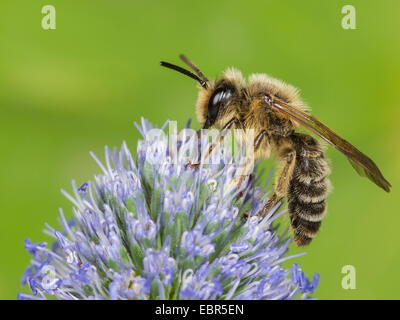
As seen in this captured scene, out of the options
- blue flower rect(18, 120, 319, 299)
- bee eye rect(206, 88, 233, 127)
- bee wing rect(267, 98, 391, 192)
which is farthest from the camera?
bee eye rect(206, 88, 233, 127)

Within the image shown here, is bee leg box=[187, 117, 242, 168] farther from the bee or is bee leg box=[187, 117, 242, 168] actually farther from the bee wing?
the bee wing

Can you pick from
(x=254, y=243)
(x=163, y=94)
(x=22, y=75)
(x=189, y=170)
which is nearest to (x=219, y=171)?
(x=189, y=170)

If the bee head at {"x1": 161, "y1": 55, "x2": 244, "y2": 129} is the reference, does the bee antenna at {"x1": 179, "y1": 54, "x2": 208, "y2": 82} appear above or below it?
above

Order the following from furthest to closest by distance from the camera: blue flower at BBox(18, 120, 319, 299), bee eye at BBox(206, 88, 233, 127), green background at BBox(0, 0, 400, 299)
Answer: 1. green background at BBox(0, 0, 400, 299)
2. bee eye at BBox(206, 88, 233, 127)
3. blue flower at BBox(18, 120, 319, 299)

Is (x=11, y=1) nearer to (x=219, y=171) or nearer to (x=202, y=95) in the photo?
(x=202, y=95)

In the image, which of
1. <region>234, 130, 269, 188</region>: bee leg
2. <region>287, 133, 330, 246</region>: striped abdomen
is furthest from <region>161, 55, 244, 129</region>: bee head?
<region>287, 133, 330, 246</region>: striped abdomen
